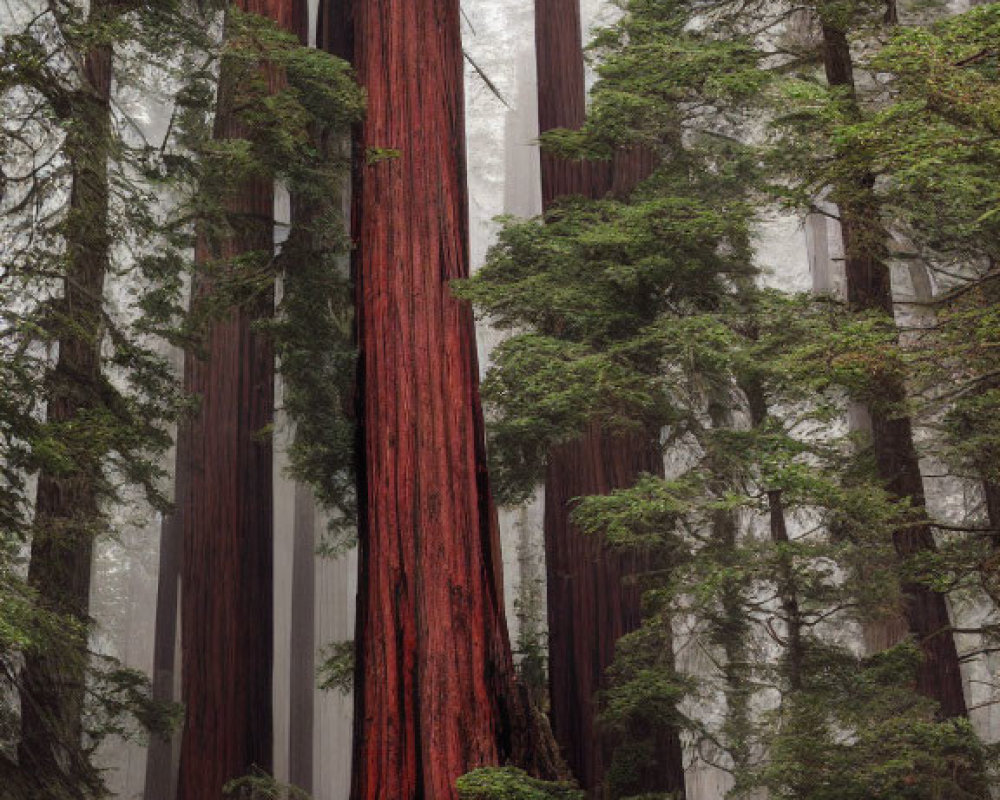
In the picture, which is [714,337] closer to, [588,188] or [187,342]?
[588,188]

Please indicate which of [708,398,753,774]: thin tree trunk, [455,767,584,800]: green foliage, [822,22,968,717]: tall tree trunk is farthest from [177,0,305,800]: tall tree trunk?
[822,22,968,717]: tall tree trunk

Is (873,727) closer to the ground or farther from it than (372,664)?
closer to the ground

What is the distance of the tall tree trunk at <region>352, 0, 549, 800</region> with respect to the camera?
6062mm

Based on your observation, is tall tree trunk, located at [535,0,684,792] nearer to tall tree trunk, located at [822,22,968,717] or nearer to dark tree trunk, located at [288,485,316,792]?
tall tree trunk, located at [822,22,968,717]

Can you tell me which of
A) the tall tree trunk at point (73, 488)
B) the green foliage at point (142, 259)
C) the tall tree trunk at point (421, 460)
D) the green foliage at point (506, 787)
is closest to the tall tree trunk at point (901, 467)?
the tall tree trunk at point (421, 460)

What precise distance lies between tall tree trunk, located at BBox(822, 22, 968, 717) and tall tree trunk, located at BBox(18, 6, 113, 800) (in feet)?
15.9

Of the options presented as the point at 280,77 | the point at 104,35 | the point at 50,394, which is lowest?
the point at 50,394

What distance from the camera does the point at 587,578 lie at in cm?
944

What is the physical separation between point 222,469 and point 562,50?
17.3 feet

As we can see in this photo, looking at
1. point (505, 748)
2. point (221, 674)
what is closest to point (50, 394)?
point (221, 674)

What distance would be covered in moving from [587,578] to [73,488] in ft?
14.0

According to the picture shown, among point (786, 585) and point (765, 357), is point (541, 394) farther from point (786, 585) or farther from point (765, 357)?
point (786, 585)

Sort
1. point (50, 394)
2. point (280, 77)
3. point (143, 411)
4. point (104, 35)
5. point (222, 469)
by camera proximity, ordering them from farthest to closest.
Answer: point (222, 469) < point (280, 77) < point (143, 411) < point (50, 394) < point (104, 35)

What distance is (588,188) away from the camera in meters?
9.81
